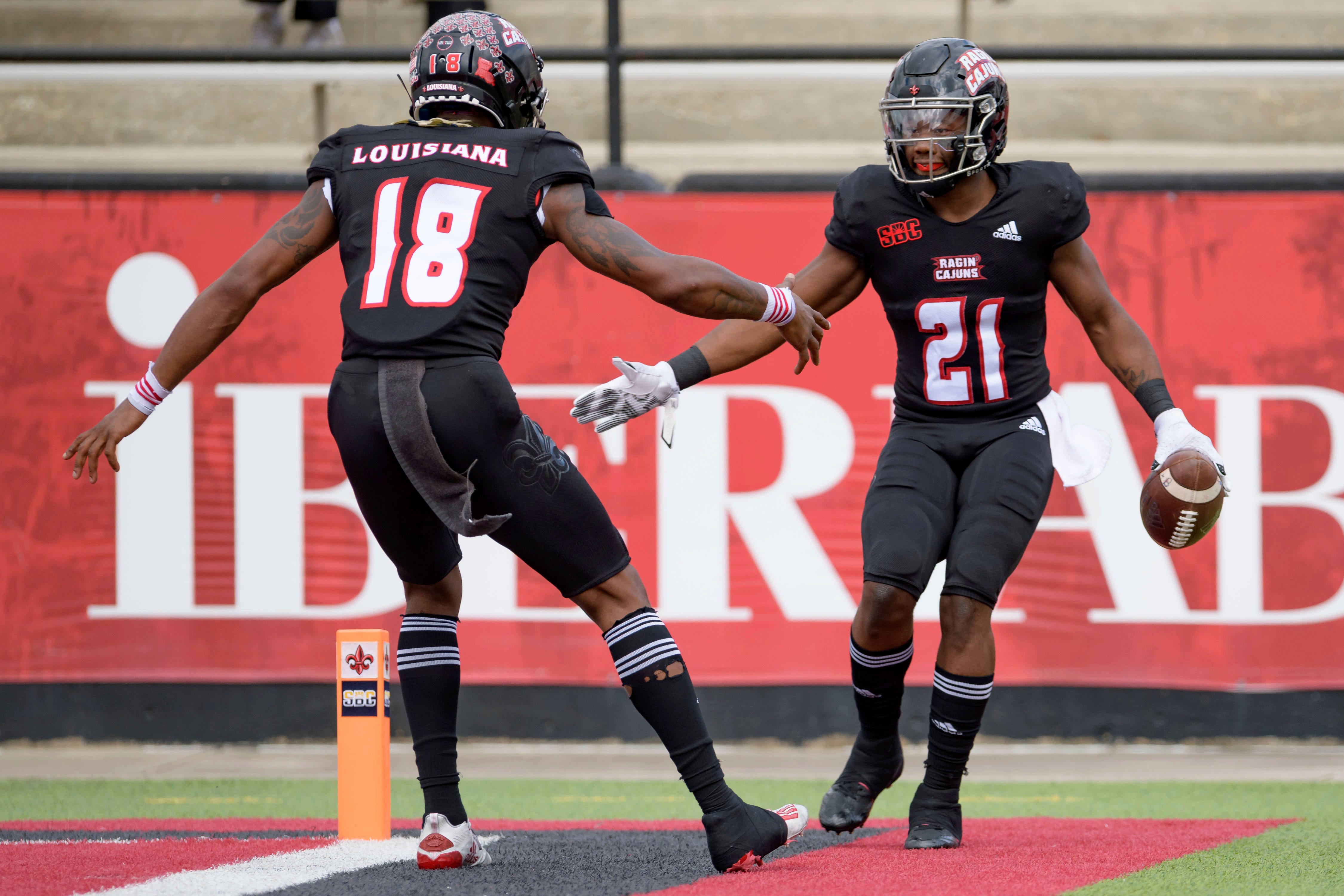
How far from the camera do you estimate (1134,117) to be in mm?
10000

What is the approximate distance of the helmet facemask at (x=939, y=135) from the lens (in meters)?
3.91

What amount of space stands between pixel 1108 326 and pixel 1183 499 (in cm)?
60

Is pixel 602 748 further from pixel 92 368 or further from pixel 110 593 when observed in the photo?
pixel 92 368

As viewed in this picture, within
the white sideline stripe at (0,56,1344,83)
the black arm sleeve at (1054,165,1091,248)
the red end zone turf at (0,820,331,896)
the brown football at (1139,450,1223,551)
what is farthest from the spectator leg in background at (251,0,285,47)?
the brown football at (1139,450,1223,551)

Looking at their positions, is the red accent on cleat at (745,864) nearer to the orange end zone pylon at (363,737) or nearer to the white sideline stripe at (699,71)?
the orange end zone pylon at (363,737)

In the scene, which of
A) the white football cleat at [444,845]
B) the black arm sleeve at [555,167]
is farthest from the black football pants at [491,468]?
the white football cleat at [444,845]

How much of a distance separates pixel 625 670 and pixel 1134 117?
786 cm

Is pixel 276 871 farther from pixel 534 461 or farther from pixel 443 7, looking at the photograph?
pixel 443 7

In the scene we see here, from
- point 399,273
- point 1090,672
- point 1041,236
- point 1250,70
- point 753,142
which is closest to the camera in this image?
point 399,273

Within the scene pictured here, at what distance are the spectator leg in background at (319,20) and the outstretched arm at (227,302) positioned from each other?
5700mm

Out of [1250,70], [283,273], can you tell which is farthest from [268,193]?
[1250,70]

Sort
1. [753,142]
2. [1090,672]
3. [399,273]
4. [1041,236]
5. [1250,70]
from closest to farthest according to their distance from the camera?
[399,273] < [1041,236] < [1090,672] < [1250,70] < [753,142]

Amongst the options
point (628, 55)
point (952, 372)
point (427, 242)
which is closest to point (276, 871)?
point (427, 242)

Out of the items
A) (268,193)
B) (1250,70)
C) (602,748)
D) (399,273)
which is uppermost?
(1250,70)
